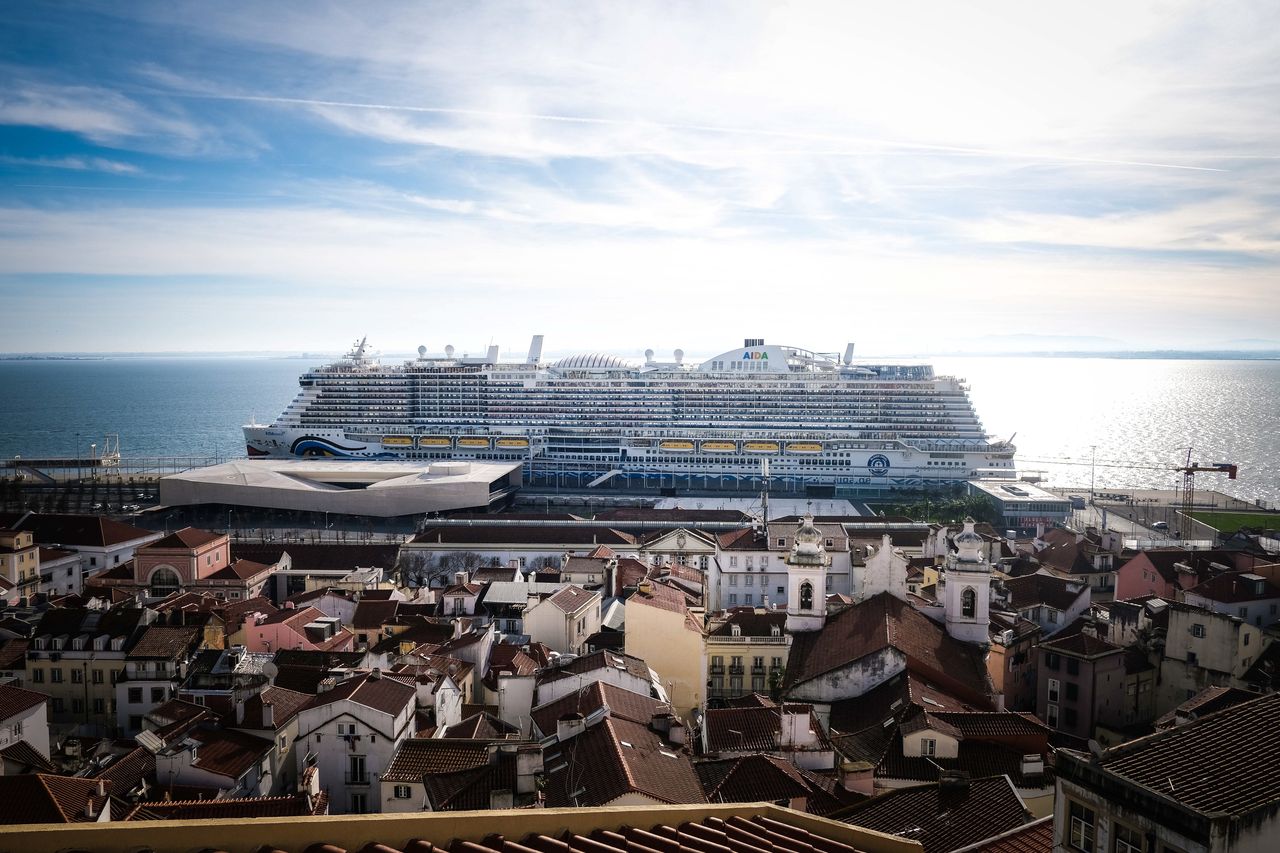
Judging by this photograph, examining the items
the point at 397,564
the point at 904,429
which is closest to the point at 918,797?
the point at 397,564

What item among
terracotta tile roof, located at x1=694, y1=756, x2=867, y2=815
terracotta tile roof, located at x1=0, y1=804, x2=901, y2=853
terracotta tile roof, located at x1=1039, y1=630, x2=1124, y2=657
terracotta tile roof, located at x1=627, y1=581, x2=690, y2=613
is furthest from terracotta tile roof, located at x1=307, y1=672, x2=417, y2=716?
terracotta tile roof, located at x1=1039, y1=630, x2=1124, y2=657

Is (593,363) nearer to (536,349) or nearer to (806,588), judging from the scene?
(536,349)

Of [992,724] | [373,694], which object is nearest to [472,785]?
[373,694]

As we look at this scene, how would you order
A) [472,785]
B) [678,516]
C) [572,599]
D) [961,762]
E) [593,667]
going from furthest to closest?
[678,516]
[572,599]
[593,667]
[961,762]
[472,785]

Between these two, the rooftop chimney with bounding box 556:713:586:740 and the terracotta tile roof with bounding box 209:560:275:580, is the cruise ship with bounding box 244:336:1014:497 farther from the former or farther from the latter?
the rooftop chimney with bounding box 556:713:586:740

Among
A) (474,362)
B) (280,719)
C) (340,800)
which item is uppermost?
(474,362)

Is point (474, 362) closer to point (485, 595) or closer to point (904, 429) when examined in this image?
point (904, 429)
